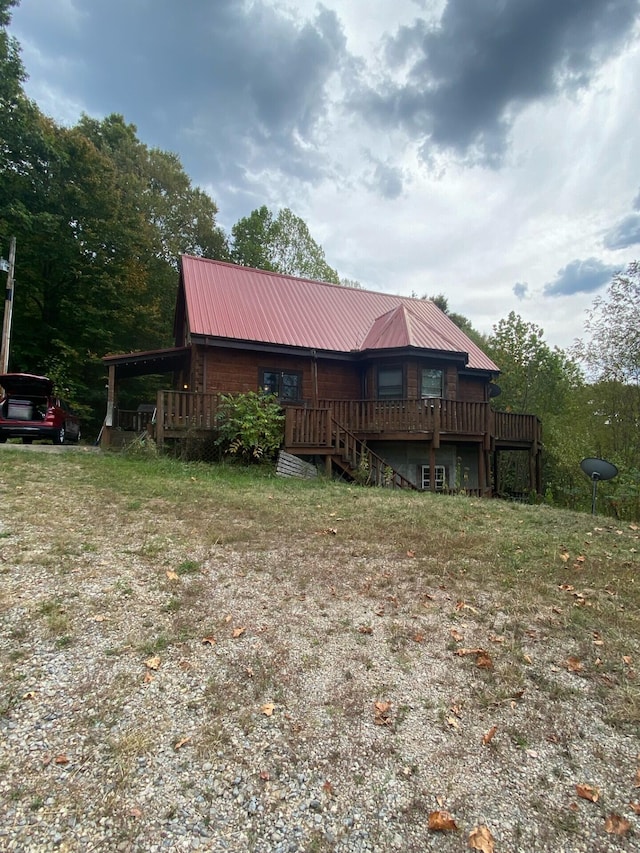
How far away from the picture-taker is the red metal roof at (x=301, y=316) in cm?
1455

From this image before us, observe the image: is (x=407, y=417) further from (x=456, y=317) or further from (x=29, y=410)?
(x=456, y=317)

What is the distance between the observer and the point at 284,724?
8.55ft

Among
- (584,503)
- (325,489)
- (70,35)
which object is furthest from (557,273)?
(70,35)

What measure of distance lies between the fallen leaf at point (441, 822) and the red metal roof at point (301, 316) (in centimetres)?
1279

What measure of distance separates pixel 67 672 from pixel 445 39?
15685 mm

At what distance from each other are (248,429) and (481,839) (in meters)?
9.83

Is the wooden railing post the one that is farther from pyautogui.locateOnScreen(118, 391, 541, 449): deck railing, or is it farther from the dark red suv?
the dark red suv

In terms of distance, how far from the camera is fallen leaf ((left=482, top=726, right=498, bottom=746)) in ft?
8.41

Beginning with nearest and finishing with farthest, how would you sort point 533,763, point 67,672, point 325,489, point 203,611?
point 533,763 < point 67,672 < point 203,611 < point 325,489

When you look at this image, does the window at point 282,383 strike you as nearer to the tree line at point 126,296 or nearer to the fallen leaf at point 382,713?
the tree line at point 126,296

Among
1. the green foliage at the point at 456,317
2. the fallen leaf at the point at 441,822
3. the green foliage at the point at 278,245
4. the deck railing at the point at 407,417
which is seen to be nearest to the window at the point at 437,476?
the deck railing at the point at 407,417

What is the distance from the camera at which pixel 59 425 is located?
43.9 feet

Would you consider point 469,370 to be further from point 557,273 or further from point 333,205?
point 333,205

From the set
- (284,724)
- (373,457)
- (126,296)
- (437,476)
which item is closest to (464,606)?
(284,724)
